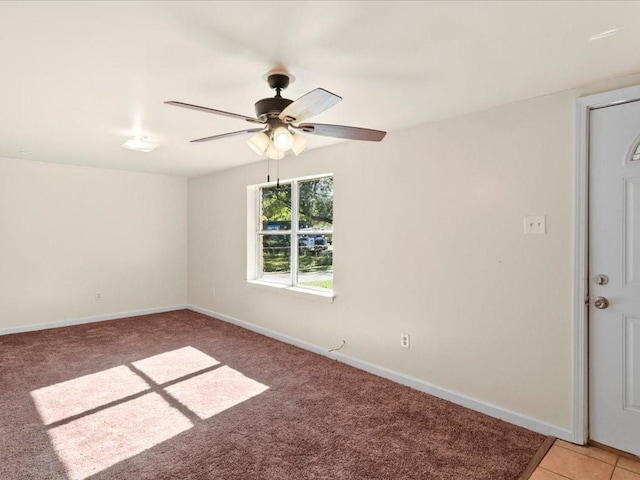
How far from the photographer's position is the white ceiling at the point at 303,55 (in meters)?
1.50

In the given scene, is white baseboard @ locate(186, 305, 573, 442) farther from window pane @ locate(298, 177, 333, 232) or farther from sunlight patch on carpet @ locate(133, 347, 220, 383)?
window pane @ locate(298, 177, 333, 232)

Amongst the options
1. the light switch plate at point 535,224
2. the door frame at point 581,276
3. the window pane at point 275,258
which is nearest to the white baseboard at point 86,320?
the window pane at point 275,258

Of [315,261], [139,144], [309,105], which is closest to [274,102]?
[309,105]

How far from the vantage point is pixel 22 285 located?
4.63 meters

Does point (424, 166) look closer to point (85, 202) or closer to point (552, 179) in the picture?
point (552, 179)

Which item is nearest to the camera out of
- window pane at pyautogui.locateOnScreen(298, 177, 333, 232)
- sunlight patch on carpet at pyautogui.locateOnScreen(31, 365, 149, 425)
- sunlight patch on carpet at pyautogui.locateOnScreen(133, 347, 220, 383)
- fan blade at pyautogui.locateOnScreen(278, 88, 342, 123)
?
fan blade at pyautogui.locateOnScreen(278, 88, 342, 123)

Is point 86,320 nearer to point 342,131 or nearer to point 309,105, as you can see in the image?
point 342,131

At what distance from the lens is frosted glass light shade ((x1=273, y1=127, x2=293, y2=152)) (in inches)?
79.0

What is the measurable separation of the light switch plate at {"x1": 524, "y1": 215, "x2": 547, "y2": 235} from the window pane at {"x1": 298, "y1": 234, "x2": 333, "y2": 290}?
1934mm

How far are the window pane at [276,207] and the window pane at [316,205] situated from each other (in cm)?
22

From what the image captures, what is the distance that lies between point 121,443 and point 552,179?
10.5 feet

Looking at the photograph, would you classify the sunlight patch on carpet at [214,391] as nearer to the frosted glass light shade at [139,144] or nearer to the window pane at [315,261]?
the window pane at [315,261]

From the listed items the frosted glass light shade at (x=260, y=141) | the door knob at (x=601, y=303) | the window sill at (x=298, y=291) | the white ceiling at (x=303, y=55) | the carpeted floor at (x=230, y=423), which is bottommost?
the carpeted floor at (x=230, y=423)

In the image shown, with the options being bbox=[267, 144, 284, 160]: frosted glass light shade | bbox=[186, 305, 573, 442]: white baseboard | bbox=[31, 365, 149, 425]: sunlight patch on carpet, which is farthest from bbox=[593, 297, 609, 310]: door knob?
bbox=[31, 365, 149, 425]: sunlight patch on carpet
